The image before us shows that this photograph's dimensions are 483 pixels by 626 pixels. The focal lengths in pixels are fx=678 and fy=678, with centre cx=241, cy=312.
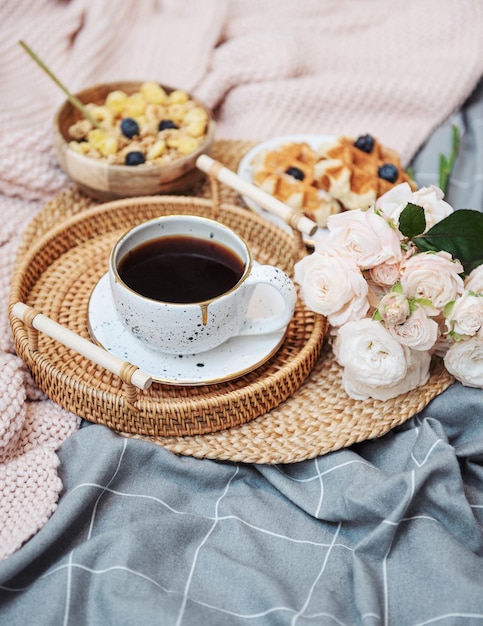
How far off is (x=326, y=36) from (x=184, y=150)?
1.95ft

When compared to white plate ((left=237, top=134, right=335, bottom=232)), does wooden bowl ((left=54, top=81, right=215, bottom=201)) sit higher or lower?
higher

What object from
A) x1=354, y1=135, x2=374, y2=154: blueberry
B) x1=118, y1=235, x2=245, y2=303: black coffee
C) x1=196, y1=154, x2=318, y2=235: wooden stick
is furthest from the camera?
x1=354, y1=135, x2=374, y2=154: blueberry

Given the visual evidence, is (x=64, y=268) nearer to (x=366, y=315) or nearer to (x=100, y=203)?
(x=100, y=203)

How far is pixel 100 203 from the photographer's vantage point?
1.21 m

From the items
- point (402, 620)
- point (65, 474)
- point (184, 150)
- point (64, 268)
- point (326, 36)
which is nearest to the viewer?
point (402, 620)

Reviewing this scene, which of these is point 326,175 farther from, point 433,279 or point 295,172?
point 433,279

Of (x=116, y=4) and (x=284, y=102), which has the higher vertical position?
(x=116, y=4)

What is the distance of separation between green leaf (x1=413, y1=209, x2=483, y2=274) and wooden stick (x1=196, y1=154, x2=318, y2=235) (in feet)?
0.54

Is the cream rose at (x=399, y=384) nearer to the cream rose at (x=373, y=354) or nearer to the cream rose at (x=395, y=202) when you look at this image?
the cream rose at (x=373, y=354)

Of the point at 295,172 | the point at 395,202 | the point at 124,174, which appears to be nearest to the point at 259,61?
the point at 295,172

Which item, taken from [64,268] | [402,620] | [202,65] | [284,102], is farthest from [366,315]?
[202,65]

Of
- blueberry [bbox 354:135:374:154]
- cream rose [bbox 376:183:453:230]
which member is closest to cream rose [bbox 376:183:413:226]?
cream rose [bbox 376:183:453:230]

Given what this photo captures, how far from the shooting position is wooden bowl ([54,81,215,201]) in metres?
1.11

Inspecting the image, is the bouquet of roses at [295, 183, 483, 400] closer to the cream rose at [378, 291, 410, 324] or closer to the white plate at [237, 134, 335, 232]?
the cream rose at [378, 291, 410, 324]
